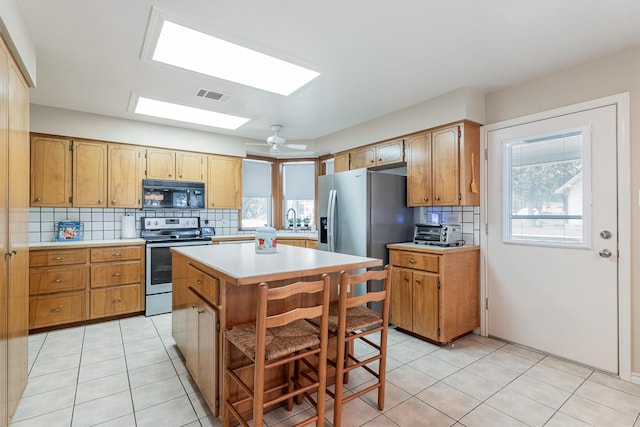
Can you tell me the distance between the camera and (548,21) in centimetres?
203

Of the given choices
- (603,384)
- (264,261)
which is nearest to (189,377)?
(264,261)

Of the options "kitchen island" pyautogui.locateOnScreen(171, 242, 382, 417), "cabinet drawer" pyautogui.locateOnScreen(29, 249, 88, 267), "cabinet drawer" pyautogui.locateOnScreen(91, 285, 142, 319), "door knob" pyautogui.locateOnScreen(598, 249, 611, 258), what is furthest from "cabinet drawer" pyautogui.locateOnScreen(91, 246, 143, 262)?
"door knob" pyautogui.locateOnScreen(598, 249, 611, 258)

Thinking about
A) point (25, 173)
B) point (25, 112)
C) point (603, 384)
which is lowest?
point (603, 384)

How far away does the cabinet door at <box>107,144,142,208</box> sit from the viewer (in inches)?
155

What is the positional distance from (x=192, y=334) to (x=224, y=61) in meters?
2.14

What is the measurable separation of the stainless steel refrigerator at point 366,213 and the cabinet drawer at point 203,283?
1.83 metres

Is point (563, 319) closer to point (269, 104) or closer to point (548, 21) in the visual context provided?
point (548, 21)

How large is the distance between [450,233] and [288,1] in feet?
8.23

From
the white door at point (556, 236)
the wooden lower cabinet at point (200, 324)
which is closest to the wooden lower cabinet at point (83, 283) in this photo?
the wooden lower cabinet at point (200, 324)

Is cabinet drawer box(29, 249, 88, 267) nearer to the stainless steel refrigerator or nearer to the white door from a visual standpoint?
the stainless steel refrigerator

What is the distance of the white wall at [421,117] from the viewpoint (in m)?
3.07

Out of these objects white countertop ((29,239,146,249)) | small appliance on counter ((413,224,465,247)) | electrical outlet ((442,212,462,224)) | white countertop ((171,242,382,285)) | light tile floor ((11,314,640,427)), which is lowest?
light tile floor ((11,314,640,427))

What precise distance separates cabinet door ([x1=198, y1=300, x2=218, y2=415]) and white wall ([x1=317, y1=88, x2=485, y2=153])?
2.82 meters

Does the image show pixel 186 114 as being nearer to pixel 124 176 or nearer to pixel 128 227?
pixel 124 176
